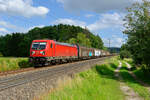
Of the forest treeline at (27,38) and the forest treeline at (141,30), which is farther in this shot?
the forest treeline at (27,38)

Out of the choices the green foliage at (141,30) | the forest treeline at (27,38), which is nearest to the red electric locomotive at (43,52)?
the green foliage at (141,30)

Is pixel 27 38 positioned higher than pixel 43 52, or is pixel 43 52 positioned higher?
pixel 27 38

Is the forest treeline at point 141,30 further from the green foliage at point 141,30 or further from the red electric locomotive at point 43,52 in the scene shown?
the red electric locomotive at point 43,52

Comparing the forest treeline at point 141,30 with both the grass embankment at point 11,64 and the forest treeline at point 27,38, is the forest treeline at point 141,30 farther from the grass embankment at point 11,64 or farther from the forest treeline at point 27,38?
the forest treeline at point 27,38

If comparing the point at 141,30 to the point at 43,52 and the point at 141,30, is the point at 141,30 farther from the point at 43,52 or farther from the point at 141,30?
the point at 43,52

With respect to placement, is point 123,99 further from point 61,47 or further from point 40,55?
point 61,47

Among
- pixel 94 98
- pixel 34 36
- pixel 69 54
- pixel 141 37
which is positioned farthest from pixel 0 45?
pixel 94 98

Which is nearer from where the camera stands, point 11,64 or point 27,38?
point 11,64

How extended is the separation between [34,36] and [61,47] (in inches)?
2789

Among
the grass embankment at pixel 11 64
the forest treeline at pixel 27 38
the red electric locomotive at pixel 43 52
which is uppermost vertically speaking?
the forest treeline at pixel 27 38

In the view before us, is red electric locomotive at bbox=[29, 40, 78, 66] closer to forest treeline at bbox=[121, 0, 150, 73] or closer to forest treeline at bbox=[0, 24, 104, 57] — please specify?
forest treeline at bbox=[121, 0, 150, 73]

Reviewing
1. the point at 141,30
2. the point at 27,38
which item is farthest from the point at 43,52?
the point at 27,38

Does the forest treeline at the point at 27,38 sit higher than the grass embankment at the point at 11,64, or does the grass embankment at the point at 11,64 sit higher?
the forest treeline at the point at 27,38

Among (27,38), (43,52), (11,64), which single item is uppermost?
(27,38)
